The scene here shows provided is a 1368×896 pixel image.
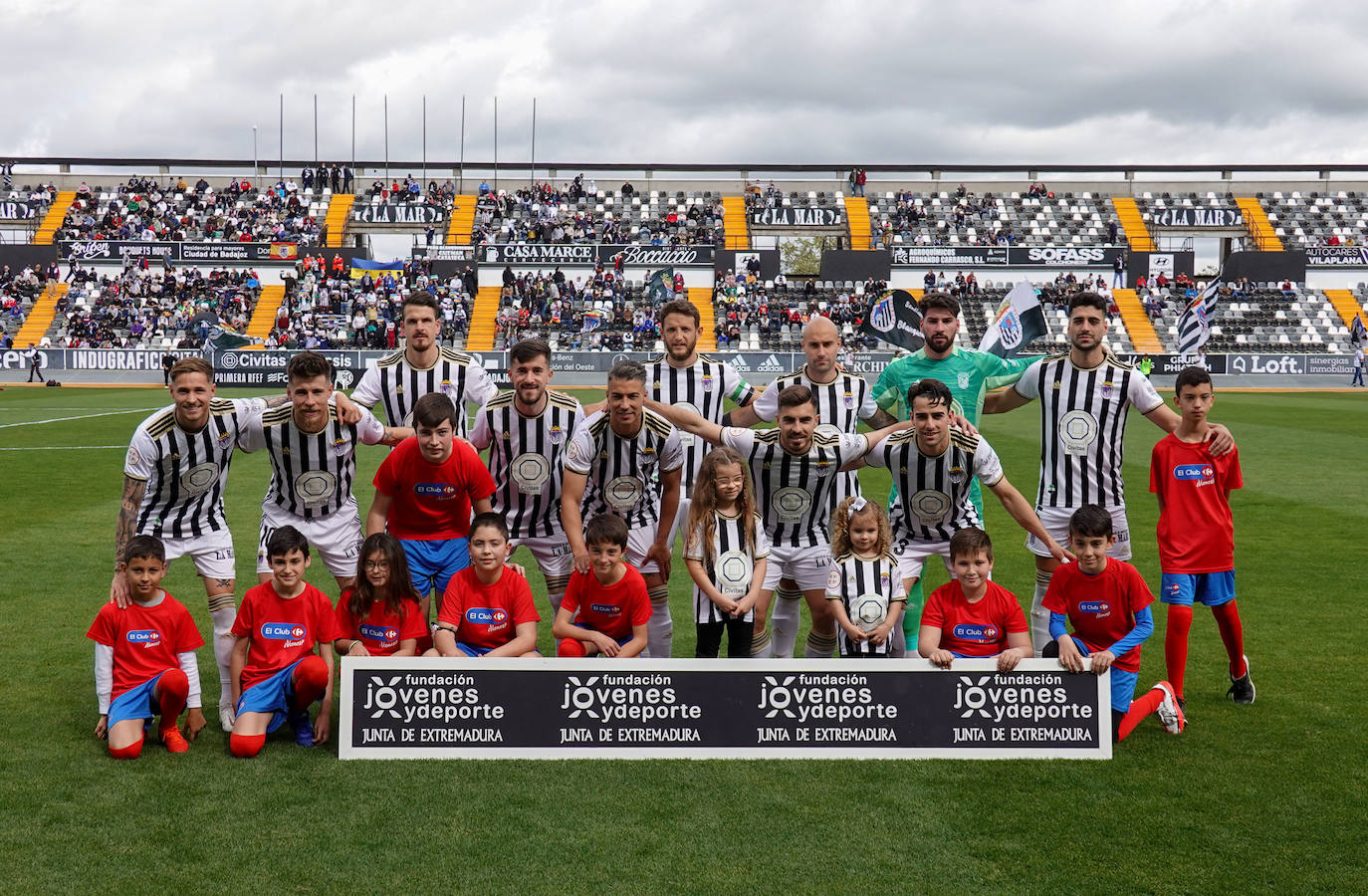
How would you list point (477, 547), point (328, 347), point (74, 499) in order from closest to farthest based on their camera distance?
1. point (477, 547)
2. point (74, 499)
3. point (328, 347)

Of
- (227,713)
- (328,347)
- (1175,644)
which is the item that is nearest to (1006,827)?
(1175,644)

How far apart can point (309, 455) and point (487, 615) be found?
1.27 metres

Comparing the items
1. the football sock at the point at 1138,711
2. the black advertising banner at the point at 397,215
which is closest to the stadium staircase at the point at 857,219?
the black advertising banner at the point at 397,215

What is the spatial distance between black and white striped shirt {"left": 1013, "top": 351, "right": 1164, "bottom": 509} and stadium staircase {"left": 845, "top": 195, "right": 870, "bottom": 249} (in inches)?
1755

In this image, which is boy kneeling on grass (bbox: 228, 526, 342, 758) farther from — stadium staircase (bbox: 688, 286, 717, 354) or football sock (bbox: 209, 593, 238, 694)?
stadium staircase (bbox: 688, 286, 717, 354)

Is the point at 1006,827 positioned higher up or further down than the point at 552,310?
further down

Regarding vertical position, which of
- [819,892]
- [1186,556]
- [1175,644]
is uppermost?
[1186,556]

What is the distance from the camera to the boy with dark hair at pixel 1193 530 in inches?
218

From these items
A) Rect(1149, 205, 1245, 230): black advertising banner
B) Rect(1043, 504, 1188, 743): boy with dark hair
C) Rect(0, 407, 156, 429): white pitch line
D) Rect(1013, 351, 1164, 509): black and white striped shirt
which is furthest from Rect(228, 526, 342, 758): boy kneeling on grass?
Rect(1149, 205, 1245, 230): black advertising banner

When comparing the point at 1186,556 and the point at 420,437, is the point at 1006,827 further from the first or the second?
the point at 420,437

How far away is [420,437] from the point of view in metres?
5.43

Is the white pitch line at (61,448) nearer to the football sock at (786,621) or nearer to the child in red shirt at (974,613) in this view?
the football sock at (786,621)

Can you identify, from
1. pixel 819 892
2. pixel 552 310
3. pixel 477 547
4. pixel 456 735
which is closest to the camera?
pixel 819 892

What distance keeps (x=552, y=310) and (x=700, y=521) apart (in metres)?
37.7
